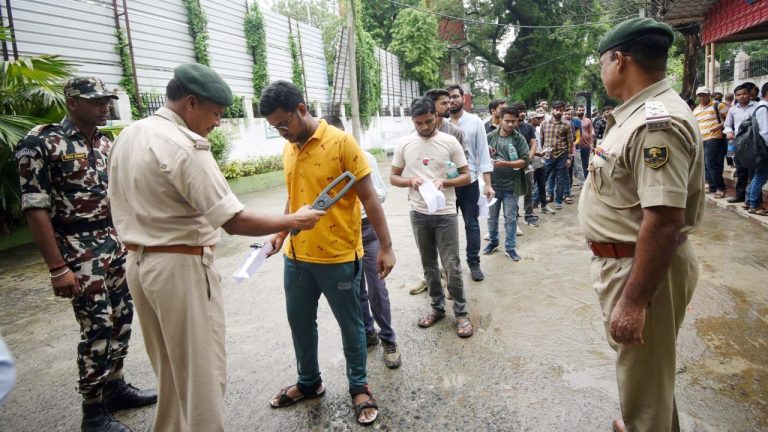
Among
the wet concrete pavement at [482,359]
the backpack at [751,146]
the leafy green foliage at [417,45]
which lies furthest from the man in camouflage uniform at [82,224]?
the leafy green foliage at [417,45]

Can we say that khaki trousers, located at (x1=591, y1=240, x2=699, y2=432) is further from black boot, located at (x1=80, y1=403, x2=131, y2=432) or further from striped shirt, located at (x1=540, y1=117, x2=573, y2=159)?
striped shirt, located at (x1=540, y1=117, x2=573, y2=159)

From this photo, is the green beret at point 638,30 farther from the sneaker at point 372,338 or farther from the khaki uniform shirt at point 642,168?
the sneaker at point 372,338

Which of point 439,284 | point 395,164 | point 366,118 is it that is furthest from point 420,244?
point 366,118

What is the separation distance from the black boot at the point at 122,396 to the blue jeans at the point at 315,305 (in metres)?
1.02

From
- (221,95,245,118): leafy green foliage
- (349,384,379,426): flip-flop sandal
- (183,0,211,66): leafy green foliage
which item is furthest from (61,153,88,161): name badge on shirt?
(183,0,211,66): leafy green foliage

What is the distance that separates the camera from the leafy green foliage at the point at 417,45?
81.3 feet

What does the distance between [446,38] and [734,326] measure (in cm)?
2883

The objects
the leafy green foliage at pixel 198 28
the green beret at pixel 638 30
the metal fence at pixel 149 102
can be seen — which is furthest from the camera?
the leafy green foliage at pixel 198 28

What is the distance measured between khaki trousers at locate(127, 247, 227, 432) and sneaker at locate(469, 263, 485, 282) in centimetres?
306

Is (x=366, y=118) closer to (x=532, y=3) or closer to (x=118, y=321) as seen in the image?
(x=532, y=3)

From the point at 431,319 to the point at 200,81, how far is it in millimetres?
2573

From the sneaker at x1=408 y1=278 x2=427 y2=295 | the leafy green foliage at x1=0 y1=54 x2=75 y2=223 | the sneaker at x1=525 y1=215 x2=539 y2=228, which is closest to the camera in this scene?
the sneaker at x1=408 y1=278 x2=427 y2=295

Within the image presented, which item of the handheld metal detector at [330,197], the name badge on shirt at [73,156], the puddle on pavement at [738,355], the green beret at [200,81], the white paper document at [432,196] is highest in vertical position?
the green beret at [200,81]

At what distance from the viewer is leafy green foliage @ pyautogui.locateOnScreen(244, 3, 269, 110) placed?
14312 mm
